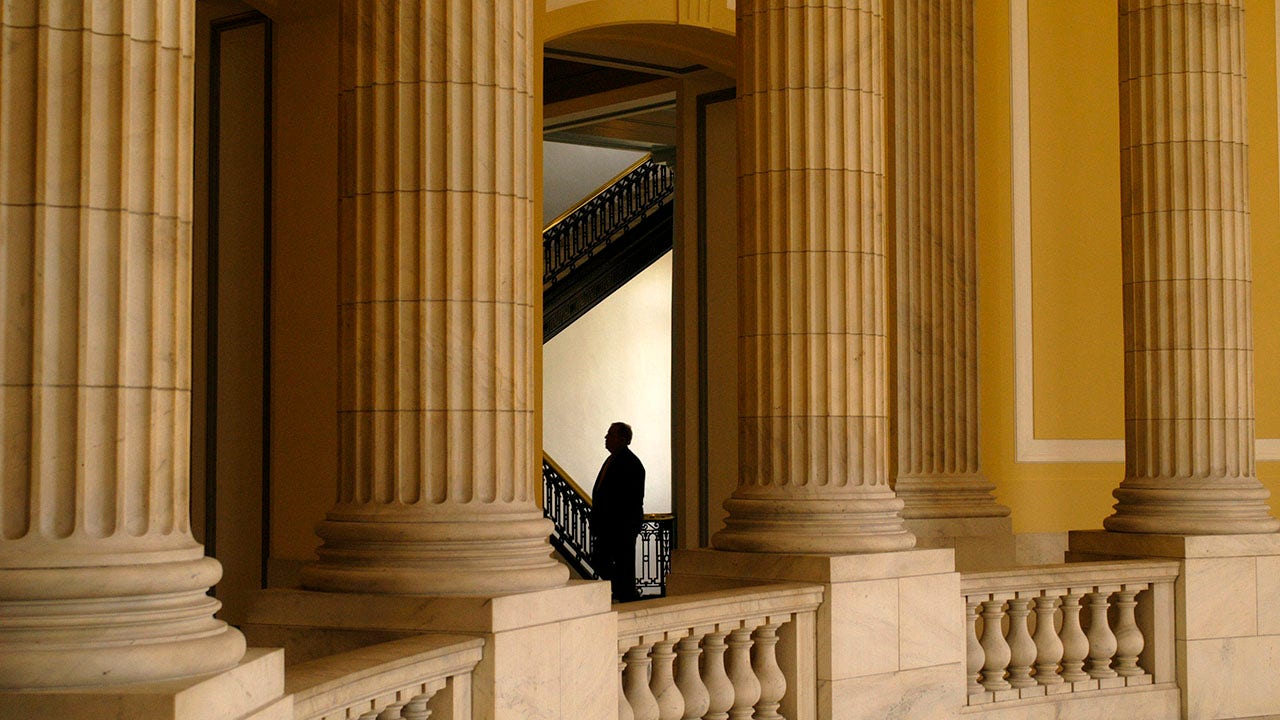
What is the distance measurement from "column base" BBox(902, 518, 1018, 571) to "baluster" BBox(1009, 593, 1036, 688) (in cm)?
198

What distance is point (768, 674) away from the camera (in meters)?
8.48

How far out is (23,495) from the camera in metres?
4.57

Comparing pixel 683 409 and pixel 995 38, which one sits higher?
pixel 995 38

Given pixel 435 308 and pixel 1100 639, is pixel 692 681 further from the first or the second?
pixel 1100 639

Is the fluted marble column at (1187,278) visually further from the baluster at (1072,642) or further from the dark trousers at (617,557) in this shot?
the dark trousers at (617,557)

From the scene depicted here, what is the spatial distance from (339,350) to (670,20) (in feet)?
21.1

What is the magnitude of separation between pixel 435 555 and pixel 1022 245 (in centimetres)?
852

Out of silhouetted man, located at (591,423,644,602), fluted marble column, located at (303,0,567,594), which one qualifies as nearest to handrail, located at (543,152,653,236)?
silhouetted man, located at (591,423,644,602)

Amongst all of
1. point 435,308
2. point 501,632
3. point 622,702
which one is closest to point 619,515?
point 622,702

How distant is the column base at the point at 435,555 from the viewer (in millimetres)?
6695

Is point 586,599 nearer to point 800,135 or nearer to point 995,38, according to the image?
point 800,135

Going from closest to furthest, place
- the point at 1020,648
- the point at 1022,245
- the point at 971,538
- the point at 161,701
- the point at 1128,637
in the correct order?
the point at 161,701, the point at 1020,648, the point at 1128,637, the point at 971,538, the point at 1022,245

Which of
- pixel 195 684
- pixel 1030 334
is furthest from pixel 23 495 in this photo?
pixel 1030 334

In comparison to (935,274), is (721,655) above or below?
below
